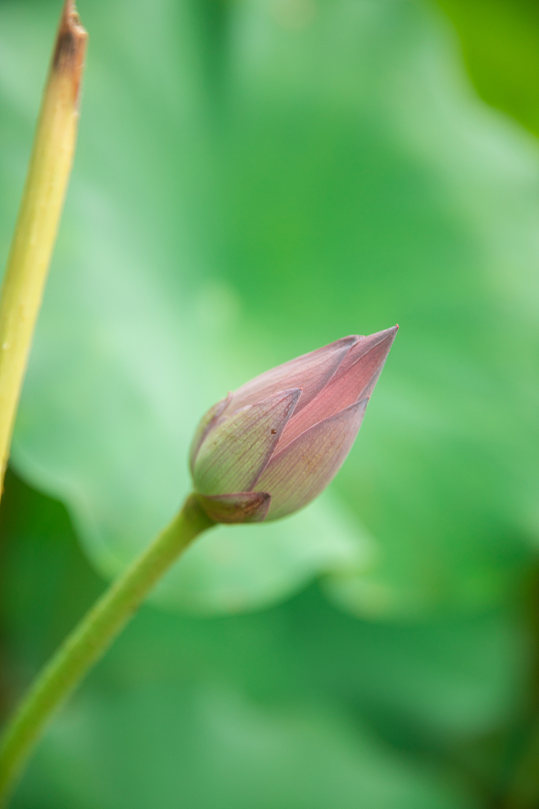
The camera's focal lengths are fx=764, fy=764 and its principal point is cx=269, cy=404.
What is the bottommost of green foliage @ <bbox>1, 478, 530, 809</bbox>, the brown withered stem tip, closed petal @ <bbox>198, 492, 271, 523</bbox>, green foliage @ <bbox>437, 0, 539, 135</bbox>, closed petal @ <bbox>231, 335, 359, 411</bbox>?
green foliage @ <bbox>1, 478, 530, 809</bbox>

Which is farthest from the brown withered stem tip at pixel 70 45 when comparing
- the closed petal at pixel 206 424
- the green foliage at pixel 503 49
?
the green foliage at pixel 503 49

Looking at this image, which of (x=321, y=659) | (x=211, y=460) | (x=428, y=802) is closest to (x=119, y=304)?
(x=211, y=460)

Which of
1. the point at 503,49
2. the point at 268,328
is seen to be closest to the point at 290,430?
the point at 268,328

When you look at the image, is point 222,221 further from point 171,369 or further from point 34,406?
point 34,406

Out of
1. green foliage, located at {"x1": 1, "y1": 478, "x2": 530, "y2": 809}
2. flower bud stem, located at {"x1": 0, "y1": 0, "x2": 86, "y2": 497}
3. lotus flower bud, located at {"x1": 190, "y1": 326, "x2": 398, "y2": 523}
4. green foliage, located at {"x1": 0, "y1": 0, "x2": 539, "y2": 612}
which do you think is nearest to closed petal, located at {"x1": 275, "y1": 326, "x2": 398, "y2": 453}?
lotus flower bud, located at {"x1": 190, "y1": 326, "x2": 398, "y2": 523}

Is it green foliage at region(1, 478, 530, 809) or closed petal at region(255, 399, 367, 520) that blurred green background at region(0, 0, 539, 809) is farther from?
closed petal at region(255, 399, 367, 520)

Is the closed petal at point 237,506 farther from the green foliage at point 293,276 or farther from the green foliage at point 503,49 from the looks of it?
the green foliage at point 503,49

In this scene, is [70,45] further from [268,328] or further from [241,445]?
[268,328]
